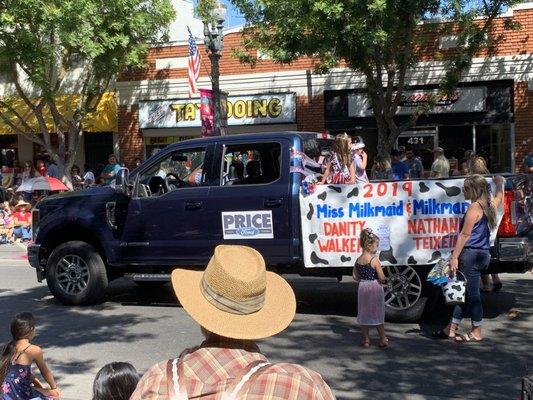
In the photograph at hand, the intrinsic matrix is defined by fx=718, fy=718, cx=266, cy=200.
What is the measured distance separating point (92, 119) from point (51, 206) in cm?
1185

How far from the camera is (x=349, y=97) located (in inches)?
743

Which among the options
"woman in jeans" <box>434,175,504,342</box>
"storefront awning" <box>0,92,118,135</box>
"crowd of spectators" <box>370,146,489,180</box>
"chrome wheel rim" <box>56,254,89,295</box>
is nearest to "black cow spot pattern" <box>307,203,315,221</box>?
"woman in jeans" <box>434,175,504,342</box>

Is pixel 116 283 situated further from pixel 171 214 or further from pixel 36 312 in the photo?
pixel 171 214

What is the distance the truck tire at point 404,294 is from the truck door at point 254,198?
1184 millimetres

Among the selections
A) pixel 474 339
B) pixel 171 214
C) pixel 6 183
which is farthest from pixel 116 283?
pixel 6 183

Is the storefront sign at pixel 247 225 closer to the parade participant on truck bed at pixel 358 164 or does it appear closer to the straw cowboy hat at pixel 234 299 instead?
the parade participant on truck bed at pixel 358 164

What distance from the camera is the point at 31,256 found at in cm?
951

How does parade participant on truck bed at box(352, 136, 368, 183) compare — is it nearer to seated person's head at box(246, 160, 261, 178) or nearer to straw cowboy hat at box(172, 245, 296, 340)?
seated person's head at box(246, 160, 261, 178)

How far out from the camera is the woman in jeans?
6.93 metres

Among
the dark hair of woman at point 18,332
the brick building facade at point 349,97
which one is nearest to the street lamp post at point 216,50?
the brick building facade at point 349,97

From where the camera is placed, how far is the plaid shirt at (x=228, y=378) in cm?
191

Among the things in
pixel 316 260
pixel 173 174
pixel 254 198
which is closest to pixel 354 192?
pixel 316 260

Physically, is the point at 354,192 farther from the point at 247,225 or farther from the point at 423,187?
the point at 247,225

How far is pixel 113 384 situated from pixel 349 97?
647 inches
